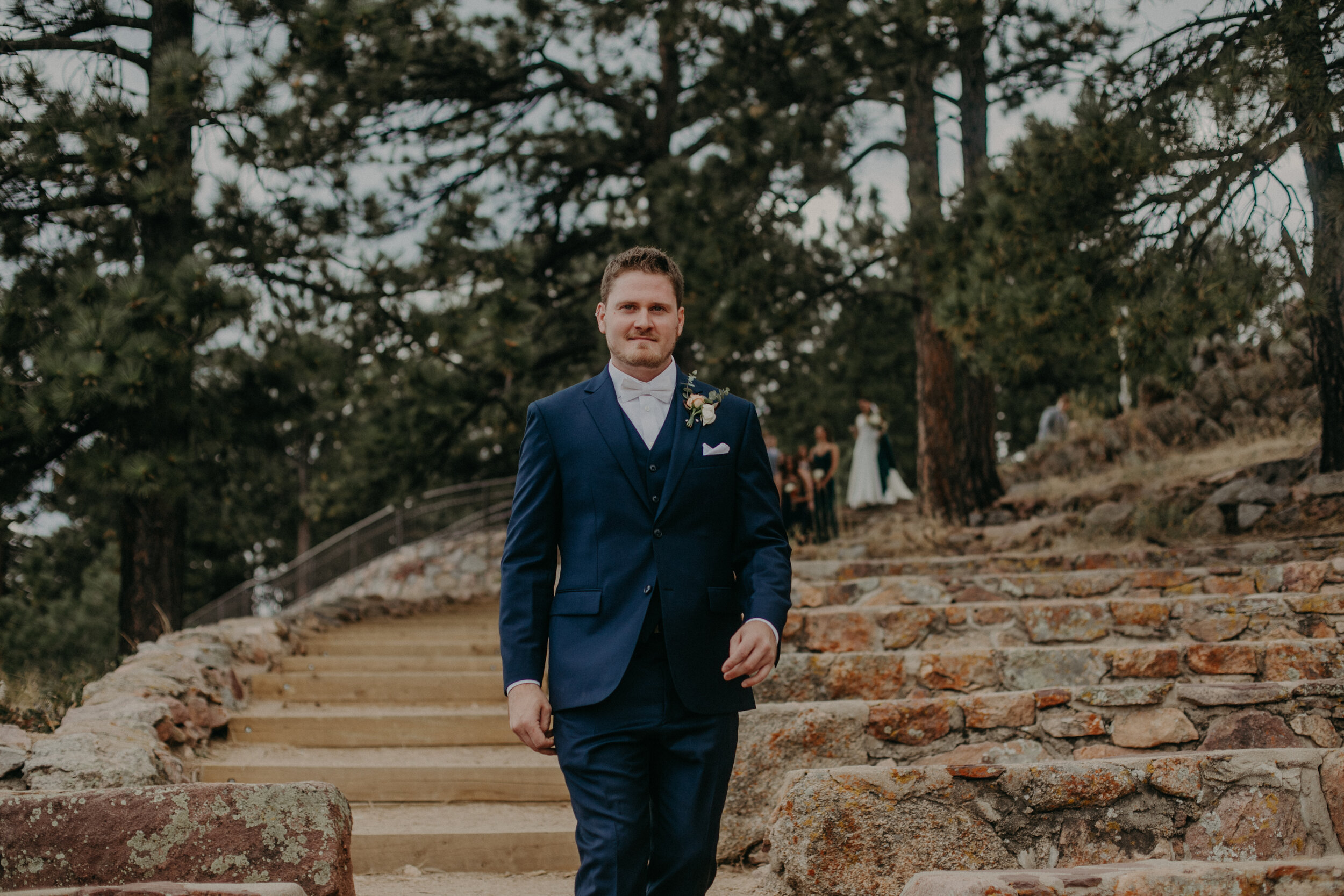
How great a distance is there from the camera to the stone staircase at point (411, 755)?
3.82 metres

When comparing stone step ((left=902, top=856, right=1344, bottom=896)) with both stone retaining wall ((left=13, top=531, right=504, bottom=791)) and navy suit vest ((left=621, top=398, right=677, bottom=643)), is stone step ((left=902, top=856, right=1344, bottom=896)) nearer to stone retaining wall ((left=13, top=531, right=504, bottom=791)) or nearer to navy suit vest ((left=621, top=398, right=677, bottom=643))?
navy suit vest ((left=621, top=398, right=677, bottom=643))

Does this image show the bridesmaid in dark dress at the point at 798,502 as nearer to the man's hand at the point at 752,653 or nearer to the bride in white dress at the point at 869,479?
the bride in white dress at the point at 869,479

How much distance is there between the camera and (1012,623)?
16.3 feet

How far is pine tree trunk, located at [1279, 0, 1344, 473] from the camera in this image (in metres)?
5.12

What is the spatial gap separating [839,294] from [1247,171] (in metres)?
6.34

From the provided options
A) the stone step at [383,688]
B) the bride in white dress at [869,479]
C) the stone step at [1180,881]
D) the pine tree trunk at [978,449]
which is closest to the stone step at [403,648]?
the stone step at [383,688]

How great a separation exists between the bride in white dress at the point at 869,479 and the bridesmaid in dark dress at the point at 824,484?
1.80 meters

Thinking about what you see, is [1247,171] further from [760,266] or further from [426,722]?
[426,722]

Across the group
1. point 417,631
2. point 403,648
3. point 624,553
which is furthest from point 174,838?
point 417,631

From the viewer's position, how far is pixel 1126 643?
4723mm

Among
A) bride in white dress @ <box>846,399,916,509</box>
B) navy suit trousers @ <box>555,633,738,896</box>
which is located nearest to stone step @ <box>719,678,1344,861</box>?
navy suit trousers @ <box>555,633,738,896</box>

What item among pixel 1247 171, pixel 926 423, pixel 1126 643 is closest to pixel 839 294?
pixel 926 423

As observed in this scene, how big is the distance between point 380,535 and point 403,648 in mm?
6387

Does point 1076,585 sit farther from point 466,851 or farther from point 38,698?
point 38,698
